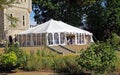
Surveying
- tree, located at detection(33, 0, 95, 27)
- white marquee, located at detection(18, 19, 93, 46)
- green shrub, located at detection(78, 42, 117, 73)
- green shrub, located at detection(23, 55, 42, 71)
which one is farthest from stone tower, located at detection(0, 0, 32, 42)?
green shrub, located at detection(78, 42, 117, 73)

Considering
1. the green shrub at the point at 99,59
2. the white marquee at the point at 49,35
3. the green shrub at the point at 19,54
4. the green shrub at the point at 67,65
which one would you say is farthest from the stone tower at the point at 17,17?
the green shrub at the point at 99,59

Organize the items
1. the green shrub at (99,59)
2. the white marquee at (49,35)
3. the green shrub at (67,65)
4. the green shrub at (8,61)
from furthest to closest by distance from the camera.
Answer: the white marquee at (49,35) → the green shrub at (8,61) → the green shrub at (67,65) → the green shrub at (99,59)

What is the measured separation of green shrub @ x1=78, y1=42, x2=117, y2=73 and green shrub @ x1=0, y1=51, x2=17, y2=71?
4462 millimetres

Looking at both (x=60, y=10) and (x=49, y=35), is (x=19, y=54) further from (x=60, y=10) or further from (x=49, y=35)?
(x=60, y=10)

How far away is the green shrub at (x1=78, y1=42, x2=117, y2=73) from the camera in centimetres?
1947

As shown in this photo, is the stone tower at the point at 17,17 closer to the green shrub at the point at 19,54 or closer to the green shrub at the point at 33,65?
the green shrub at the point at 19,54

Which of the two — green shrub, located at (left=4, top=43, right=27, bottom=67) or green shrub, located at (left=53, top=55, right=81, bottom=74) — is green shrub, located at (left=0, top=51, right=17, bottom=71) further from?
green shrub, located at (left=53, top=55, right=81, bottom=74)

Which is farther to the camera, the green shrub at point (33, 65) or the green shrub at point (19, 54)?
the green shrub at point (19, 54)

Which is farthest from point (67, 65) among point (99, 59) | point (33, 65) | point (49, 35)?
point (49, 35)

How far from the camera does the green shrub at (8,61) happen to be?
886 inches

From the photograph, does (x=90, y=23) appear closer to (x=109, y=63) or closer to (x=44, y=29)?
(x=44, y=29)

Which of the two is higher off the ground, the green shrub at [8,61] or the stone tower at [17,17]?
the stone tower at [17,17]

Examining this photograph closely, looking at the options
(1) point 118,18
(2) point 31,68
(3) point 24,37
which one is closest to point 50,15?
(1) point 118,18

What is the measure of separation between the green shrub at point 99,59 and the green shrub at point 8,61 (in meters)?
4.46
